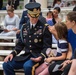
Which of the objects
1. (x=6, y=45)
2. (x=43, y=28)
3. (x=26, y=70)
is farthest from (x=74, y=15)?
(x=6, y=45)

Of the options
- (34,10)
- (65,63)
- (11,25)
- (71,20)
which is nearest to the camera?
(65,63)

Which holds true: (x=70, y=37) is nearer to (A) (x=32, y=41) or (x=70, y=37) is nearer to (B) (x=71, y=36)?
(B) (x=71, y=36)

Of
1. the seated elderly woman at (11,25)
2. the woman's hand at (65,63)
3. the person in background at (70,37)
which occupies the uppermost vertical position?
the person in background at (70,37)

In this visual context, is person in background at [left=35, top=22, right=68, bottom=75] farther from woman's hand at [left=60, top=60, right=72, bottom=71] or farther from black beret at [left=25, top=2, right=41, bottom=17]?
black beret at [left=25, top=2, right=41, bottom=17]

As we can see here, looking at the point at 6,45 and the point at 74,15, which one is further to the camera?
the point at 6,45

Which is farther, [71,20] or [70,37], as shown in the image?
[70,37]

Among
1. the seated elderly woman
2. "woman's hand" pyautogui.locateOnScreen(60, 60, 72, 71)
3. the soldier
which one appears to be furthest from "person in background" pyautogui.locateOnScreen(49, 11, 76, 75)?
the seated elderly woman

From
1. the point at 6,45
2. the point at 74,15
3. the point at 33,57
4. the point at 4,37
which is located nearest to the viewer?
the point at 74,15

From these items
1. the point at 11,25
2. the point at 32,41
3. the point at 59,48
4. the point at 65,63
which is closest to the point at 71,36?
the point at 59,48

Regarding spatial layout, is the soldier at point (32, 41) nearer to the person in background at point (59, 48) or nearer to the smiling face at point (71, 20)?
the person in background at point (59, 48)

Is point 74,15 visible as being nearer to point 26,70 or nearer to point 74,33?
point 74,33

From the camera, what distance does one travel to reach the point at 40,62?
5.47 m

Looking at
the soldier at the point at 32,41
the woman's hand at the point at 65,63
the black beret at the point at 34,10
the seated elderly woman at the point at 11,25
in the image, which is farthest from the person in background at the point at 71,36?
the seated elderly woman at the point at 11,25

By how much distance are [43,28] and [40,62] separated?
57cm
